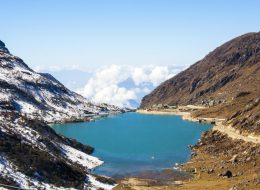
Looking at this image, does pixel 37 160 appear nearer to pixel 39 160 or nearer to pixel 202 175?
pixel 39 160

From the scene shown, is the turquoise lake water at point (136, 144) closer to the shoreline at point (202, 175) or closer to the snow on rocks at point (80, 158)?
the snow on rocks at point (80, 158)

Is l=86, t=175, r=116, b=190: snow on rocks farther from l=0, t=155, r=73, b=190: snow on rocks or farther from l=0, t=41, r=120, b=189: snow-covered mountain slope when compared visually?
l=0, t=155, r=73, b=190: snow on rocks

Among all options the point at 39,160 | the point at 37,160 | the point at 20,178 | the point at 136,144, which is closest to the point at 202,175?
the point at 39,160

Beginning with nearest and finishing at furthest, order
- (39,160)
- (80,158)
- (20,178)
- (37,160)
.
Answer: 1. (20,178)
2. (37,160)
3. (39,160)
4. (80,158)

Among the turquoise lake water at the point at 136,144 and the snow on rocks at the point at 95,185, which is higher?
the turquoise lake water at the point at 136,144

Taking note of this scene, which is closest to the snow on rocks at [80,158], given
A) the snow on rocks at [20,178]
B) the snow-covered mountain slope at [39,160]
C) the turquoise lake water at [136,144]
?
the snow-covered mountain slope at [39,160]

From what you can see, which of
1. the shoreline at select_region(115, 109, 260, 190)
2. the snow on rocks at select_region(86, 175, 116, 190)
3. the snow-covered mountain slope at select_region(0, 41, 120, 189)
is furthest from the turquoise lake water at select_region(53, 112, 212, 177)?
the snow on rocks at select_region(86, 175, 116, 190)

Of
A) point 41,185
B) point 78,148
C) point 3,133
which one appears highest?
point 78,148

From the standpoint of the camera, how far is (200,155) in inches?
4803

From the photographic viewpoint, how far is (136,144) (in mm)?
144125

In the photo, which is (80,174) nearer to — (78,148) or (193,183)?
(193,183)

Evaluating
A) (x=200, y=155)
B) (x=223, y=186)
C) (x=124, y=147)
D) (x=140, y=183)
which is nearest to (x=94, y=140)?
(x=124, y=147)

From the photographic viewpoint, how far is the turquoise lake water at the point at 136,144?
11150 centimetres

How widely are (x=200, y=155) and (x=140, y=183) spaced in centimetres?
3368
